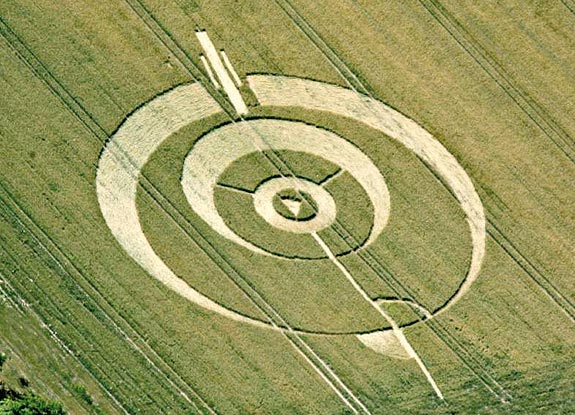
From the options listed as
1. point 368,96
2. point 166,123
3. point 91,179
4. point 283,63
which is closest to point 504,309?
point 368,96

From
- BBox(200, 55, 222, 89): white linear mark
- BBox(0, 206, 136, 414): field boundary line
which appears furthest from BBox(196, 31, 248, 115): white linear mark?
BBox(0, 206, 136, 414): field boundary line

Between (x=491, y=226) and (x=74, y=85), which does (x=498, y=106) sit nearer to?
(x=491, y=226)

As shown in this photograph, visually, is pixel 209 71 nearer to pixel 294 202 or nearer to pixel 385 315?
pixel 294 202

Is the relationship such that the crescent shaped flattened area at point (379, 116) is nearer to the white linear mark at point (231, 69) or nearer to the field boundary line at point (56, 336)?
the white linear mark at point (231, 69)

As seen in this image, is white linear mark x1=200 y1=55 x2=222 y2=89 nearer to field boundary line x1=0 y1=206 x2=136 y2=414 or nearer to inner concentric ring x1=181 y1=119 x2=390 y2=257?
inner concentric ring x1=181 y1=119 x2=390 y2=257

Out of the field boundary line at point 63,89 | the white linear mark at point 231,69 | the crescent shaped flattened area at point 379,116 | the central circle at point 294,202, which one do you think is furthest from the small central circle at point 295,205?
the white linear mark at point 231,69

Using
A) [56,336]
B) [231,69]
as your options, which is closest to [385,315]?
[231,69]

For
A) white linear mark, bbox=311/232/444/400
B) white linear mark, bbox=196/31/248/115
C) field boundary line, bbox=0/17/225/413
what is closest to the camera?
white linear mark, bbox=196/31/248/115
